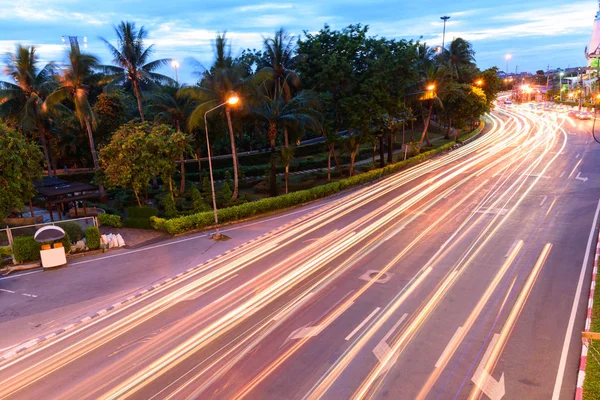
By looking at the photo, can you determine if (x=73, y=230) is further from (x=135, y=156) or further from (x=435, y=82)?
(x=435, y=82)

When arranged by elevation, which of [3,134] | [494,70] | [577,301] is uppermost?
[494,70]

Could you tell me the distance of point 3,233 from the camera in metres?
24.3

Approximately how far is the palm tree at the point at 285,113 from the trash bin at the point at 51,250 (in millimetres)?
15789

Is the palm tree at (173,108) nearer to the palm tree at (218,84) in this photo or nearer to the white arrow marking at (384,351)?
the palm tree at (218,84)

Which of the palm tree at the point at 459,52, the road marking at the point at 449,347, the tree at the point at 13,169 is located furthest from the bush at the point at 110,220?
the palm tree at the point at 459,52

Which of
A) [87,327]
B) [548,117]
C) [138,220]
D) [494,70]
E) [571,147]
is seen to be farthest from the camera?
[548,117]

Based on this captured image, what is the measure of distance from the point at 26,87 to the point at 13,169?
11871 millimetres

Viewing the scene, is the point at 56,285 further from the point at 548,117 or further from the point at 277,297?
the point at 548,117

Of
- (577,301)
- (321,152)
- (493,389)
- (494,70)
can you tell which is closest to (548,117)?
(494,70)

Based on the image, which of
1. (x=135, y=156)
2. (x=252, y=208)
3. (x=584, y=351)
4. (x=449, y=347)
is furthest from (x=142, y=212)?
(x=584, y=351)

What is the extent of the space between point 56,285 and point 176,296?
20.1 feet

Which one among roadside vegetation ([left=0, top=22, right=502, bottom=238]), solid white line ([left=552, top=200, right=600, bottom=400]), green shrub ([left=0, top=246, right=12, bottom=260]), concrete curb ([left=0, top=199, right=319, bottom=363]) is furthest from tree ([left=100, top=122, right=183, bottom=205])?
solid white line ([left=552, top=200, right=600, bottom=400])

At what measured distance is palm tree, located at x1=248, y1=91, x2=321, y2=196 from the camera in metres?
32.1

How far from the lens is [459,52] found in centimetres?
6925
